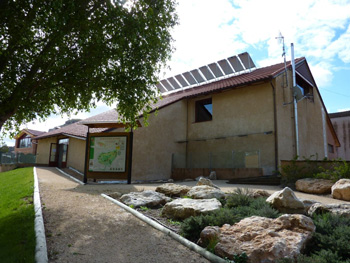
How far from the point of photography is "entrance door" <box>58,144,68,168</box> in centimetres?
2305

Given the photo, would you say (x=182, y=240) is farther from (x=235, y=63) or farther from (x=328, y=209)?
(x=235, y=63)

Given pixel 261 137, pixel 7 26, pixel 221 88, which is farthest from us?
pixel 221 88

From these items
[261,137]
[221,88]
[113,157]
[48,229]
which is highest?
[221,88]

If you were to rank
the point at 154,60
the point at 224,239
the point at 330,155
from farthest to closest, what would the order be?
the point at 330,155
the point at 154,60
the point at 224,239

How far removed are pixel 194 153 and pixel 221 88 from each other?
16.8 feet

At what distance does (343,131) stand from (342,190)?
28999 mm

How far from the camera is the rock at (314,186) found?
8859mm

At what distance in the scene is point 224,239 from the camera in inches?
147

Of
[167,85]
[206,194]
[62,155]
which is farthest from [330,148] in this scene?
[62,155]

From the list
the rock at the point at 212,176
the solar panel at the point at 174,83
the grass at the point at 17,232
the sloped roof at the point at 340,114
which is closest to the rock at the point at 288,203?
the grass at the point at 17,232

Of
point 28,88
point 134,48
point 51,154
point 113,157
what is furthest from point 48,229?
point 51,154

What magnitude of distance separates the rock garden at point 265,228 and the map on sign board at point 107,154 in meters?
6.42

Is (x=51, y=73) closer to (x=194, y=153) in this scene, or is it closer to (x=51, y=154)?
(x=194, y=153)

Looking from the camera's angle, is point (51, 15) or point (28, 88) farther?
point (28, 88)
